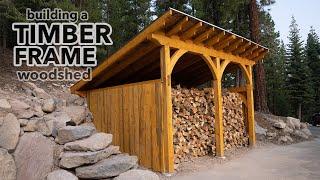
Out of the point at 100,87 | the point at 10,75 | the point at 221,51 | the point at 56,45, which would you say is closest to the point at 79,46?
the point at 56,45

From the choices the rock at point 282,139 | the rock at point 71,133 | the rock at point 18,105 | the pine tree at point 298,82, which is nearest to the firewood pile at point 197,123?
the rock at point 71,133

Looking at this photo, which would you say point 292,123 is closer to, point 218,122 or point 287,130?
point 287,130

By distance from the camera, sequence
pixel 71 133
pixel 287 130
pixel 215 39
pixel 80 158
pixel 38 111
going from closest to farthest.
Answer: pixel 80 158 → pixel 71 133 → pixel 38 111 → pixel 215 39 → pixel 287 130

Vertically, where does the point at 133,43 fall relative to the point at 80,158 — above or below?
above

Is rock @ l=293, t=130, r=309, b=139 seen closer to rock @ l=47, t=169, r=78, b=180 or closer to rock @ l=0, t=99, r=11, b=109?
rock @ l=47, t=169, r=78, b=180

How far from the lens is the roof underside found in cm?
736

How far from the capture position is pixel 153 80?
7633 millimetres

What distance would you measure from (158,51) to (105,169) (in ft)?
11.2

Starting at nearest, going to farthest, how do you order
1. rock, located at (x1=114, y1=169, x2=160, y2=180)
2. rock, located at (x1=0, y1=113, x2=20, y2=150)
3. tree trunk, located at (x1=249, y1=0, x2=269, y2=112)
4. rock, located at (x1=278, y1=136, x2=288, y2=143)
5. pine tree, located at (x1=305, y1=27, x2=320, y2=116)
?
rock, located at (x1=114, y1=169, x2=160, y2=180)
rock, located at (x1=0, y1=113, x2=20, y2=150)
rock, located at (x1=278, y1=136, x2=288, y2=143)
tree trunk, located at (x1=249, y1=0, x2=269, y2=112)
pine tree, located at (x1=305, y1=27, x2=320, y2=116)

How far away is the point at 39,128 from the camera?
7.26 m

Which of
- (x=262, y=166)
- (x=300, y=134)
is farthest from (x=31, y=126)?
(x=300, y=134)

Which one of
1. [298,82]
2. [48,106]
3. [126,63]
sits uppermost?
[298,82]

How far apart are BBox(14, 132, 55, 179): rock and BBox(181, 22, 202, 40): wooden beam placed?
12.8 feet

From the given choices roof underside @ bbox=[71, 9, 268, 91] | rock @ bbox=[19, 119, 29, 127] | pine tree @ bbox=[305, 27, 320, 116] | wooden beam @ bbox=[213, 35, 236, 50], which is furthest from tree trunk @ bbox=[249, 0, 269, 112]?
pine tree @ bbox=[305, 27, 320, 116]
